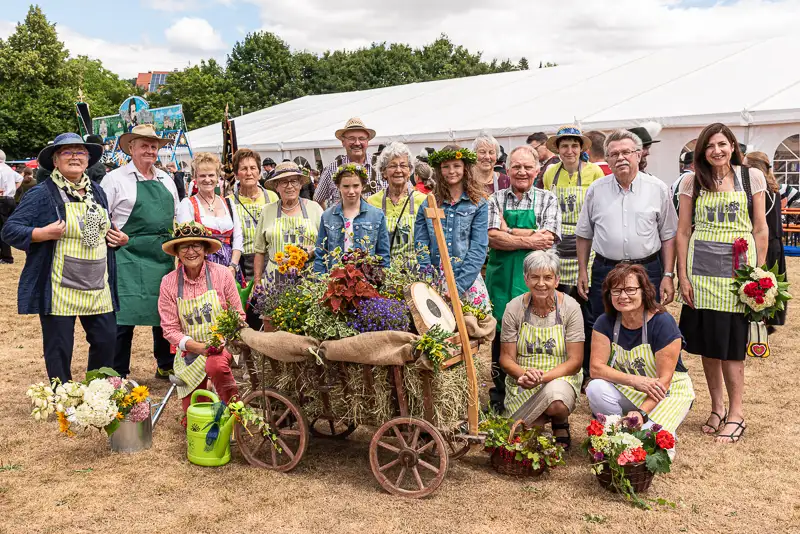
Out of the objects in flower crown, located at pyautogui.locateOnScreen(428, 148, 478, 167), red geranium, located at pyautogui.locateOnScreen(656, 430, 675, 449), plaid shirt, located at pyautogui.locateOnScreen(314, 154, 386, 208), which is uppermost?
flower crown, located at pyautogui.locateOnScreen(428, 148, 478, 167)

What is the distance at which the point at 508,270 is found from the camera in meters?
5.16

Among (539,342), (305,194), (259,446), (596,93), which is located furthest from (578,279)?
(596,93)

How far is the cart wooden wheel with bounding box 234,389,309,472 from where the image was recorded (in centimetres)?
422

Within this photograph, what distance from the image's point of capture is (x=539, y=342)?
4613mm

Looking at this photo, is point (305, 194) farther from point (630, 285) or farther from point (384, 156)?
point (630, 285)

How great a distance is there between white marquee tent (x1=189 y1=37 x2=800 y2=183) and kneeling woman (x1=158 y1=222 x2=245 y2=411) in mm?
9618

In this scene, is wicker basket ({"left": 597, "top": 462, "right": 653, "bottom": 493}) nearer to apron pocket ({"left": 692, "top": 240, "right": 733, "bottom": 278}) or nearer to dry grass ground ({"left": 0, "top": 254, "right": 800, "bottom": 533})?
dry grass ground ({"left": 0, "top": 254, "right": 800, "bottom": 533})

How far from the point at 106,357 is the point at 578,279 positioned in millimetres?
3540

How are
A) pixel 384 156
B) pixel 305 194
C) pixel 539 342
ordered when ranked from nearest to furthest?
pixel 539 342 → pixel 384 156 → pixel 305 194

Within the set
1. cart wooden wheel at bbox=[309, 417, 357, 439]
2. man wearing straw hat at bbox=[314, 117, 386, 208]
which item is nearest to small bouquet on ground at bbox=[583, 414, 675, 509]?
cart wooden wheel at bbox=[309, 417, 357, 439]

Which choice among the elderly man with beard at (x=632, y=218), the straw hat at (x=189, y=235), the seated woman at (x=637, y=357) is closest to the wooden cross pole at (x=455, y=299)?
the seated woman at (x=637, y=357)

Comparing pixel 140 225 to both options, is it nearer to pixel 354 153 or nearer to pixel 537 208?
pixel 354 153

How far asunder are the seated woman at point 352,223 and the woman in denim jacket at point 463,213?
1.05 feet

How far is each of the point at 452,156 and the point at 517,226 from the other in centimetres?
76
